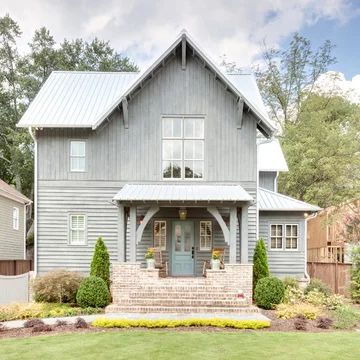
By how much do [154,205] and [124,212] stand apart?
1155 mm

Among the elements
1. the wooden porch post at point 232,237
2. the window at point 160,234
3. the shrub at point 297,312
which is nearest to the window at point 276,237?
the wooden porch post at point 232,237

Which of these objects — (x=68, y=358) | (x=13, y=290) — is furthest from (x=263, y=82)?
(x=68, y=358)

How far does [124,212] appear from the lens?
1752 cm

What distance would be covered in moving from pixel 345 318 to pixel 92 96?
13.3 m

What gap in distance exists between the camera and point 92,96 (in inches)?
822

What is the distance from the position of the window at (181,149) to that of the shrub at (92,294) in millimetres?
5339

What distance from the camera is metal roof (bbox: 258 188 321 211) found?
1998 cm

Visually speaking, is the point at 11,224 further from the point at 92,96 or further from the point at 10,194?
the point at 92,96

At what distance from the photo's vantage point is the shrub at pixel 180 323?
12.7 meters

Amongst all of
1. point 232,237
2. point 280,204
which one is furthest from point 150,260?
point 280,204

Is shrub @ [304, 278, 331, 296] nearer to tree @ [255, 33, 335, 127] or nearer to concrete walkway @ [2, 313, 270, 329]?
concrete walkway @ [2, 313, 270, 329]

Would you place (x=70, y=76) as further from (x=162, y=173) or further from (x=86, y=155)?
(x=162, y=173)

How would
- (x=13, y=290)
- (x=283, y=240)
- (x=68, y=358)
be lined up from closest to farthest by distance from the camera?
(x=68, y=358), (x=13, y=290), (x=283, y=240)

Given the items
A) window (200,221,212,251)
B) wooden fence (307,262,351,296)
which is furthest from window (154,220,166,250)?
wooden fence (307,262,351,296)
